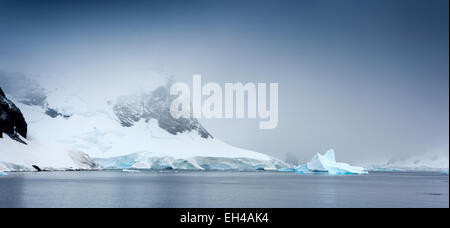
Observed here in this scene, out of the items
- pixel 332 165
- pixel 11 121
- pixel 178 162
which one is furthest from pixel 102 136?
pixel 332 165

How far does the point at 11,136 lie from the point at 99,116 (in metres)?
90.0

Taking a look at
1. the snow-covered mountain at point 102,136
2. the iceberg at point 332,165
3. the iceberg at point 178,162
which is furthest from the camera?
the snow-covered mountain at point 102,136

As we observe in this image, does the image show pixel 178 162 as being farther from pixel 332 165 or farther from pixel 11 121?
pixel 332 165

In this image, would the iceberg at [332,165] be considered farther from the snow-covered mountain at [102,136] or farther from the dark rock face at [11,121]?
the dark rock face at [11,121]

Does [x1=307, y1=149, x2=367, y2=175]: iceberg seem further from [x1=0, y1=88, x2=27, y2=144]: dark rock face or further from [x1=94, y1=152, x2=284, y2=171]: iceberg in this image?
[x1=0, y1=88, x2=27, y2=144]: dark rock face

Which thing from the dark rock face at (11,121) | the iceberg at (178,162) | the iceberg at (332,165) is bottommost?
the iceberg at (178,162)

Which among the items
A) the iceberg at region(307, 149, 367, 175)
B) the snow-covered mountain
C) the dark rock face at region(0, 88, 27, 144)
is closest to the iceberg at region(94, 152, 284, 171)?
the snow-covered mountain

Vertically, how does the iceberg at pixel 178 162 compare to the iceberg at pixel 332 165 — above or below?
below

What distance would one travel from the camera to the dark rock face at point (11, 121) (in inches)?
3804

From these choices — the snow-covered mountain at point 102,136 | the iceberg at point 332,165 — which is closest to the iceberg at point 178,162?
the snow-covered mountain at point 102,136

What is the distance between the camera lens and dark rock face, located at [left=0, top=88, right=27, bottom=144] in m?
96.6

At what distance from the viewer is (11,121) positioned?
99.9 meters
